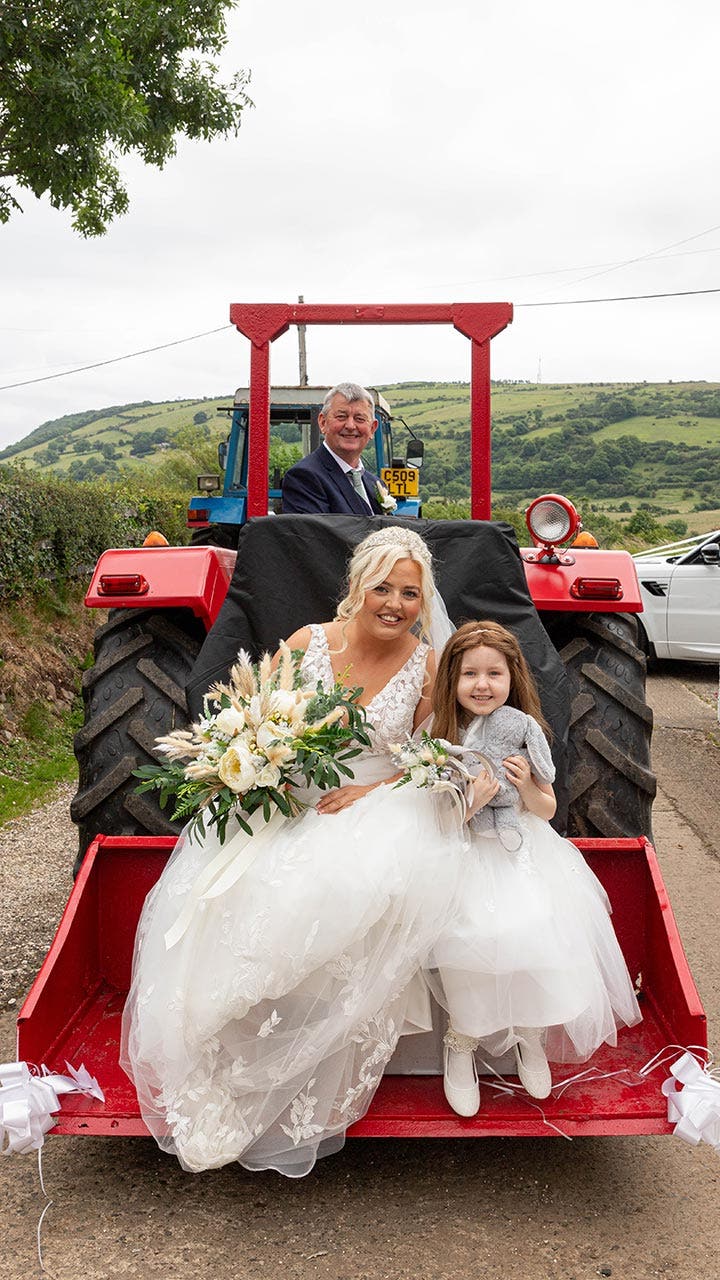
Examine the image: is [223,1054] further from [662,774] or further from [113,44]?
[113,44]

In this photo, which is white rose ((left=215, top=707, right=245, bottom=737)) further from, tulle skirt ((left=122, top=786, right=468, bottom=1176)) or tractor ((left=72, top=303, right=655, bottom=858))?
tractor ((left=72, top=303, right=655, bottom=858))

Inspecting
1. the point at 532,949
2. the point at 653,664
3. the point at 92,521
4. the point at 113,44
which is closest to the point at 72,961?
the point at 532,949

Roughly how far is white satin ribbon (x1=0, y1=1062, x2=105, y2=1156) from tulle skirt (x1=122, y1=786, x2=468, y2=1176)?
0.54ft

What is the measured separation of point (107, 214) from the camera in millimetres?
9234

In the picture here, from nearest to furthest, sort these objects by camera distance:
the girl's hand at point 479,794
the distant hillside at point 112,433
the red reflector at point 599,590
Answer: the girl's hand at point 479,794 → the red reflector at point 599,590 → the distant hillside at point 112,433

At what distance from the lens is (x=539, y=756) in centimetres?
A: 293

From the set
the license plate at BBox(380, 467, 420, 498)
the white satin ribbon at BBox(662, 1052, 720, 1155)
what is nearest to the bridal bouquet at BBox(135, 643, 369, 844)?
the white satin ribbon at BBox(662, 1052, 720, 1155)

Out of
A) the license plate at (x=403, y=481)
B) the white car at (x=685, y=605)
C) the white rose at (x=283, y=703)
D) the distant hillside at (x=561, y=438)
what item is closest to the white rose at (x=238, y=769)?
Result: the white rose at (x=283, y=703)

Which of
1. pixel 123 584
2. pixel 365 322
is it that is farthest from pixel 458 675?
pixel 365 322

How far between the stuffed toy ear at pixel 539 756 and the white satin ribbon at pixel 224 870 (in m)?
0.65

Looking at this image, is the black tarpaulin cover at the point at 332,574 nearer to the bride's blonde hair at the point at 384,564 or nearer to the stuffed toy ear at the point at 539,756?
the bride's blonde hair at the point at 384,564

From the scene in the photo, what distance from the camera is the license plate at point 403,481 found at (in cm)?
767

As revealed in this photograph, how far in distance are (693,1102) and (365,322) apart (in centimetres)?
293

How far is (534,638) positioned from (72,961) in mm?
1594
